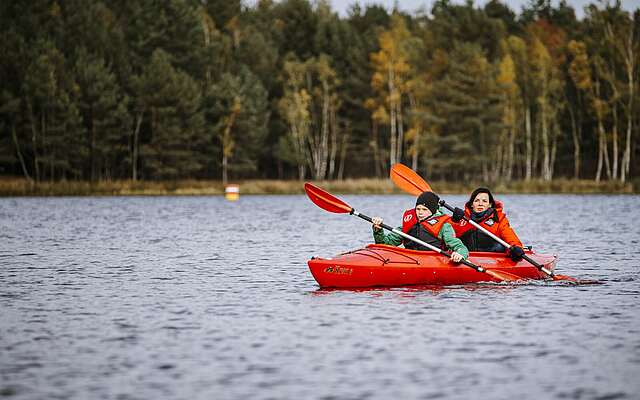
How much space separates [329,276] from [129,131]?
47.3 m

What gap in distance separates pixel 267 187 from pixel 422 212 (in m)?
45.7

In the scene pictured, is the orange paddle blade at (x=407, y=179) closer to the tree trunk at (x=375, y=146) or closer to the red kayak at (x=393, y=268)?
the red kayak at (x=393, y=268)

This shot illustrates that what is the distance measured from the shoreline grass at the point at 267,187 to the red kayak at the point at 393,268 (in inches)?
1523

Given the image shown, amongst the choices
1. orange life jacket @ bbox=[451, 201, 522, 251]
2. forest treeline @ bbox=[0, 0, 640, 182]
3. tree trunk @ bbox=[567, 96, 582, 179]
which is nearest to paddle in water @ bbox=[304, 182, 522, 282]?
orange life jacket @ bbox=[451, 201, 522, 251]

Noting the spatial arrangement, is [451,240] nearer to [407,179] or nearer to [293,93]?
[407,179]

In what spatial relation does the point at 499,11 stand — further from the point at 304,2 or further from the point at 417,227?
the point at 417,227

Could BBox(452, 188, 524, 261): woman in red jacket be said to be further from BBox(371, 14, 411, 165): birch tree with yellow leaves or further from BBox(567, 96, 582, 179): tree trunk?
BBox(371, 14, 411, 165): birch tree with yellow leaves

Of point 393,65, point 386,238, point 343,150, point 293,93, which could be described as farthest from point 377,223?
point 343,150

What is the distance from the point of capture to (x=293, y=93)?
67.1 m

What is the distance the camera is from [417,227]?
13906mm

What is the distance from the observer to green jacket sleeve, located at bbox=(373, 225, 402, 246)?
14.3 metres

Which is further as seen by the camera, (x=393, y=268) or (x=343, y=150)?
(x=343, y=150)

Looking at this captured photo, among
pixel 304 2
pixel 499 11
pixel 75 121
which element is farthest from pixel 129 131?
pixel 499 11

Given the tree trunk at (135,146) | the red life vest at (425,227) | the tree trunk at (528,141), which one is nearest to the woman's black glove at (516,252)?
the red life vest at (425,227)
